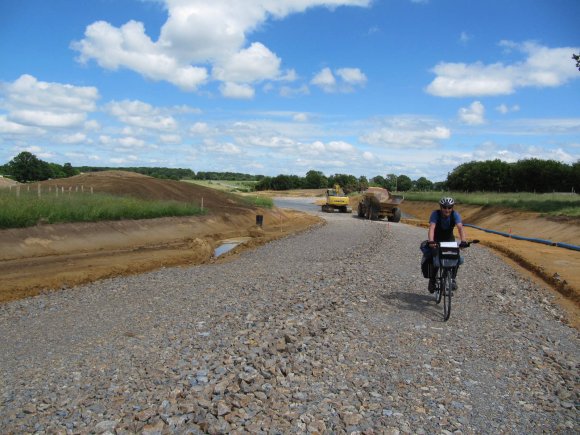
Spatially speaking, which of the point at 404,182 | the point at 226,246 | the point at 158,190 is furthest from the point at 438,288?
the point at 404,182

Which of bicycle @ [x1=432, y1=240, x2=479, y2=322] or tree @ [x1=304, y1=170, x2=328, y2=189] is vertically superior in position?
tree @ [x1=304, y1=170, x2=328, y2=189]

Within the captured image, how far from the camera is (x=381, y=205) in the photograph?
3984cm

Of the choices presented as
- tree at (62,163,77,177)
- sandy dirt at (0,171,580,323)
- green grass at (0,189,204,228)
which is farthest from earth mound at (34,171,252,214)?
tree at (62,163,77,177)

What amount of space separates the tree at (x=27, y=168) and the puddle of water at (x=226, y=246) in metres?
70.9

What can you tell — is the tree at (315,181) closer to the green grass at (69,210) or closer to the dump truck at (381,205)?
the dump truck at (381,205)

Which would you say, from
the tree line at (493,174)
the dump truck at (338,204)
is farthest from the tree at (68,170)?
the dump truck at (338,204)

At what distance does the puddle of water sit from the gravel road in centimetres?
1173

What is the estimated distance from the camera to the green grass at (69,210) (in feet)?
67.9

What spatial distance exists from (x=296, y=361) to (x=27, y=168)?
310 ft

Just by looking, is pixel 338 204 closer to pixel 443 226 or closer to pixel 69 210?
pixel 69 210

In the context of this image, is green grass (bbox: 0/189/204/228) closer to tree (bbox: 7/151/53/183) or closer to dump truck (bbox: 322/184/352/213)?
dump truck (bbox: 322/184/352/213)

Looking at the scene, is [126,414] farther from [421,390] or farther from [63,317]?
[63,317]

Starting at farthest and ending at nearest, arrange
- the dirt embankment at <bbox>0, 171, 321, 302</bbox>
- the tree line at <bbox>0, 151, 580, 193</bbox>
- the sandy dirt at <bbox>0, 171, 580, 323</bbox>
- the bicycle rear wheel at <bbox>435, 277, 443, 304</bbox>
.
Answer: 1. the tree line at <bbox>0, 151, 580, 193</bbox>
2. the dirt embankment at <bbox>0, 171, 321, 302</bbox>
3. the sandy dirt at <bbox>0, 171, 580, 323</bbox>
4. the bicycle rear wheel at <bbox>435, 277, 443, 304</bbox>

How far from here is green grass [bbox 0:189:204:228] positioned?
67.9ft
